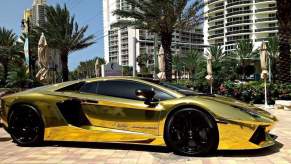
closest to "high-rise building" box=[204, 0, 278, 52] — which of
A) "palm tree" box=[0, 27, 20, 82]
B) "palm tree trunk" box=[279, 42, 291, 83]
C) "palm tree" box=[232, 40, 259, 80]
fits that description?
"palm tree" box=[232, 40, 259, 80]

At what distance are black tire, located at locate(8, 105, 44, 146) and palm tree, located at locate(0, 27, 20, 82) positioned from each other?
46.2 meters

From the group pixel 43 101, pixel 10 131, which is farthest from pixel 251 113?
pixel 10 131

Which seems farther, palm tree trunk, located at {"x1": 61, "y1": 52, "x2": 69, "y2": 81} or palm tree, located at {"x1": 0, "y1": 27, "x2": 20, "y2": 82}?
palm tree, located at {"x1": 0, "y1": 27, "x2": 20, "y2": 82}

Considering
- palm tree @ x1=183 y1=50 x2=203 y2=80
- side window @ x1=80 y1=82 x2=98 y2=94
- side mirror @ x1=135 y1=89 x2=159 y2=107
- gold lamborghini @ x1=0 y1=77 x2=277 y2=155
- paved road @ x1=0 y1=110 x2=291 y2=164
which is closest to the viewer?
paved road @ x1=0 y1=110 x2=291 y2=164

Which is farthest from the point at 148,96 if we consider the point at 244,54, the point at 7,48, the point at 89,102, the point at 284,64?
the point at 244,54

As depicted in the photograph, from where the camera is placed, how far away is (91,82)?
263 inches

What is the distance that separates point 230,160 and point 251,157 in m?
0.35

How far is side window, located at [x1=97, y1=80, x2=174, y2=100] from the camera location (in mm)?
6150

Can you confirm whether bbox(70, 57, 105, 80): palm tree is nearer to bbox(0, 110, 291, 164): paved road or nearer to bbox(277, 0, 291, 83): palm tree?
bbox(277, 0, 291, 83): palm tree

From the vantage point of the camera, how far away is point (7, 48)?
50750 millimetres

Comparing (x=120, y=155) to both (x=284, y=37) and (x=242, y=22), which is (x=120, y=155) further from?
(x=242, y=22)

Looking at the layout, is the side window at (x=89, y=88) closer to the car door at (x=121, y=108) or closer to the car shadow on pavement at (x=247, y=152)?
the car door at (x=121, y=108)

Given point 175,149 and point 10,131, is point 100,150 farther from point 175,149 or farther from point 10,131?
point 10,131

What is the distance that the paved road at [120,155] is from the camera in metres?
5.36
